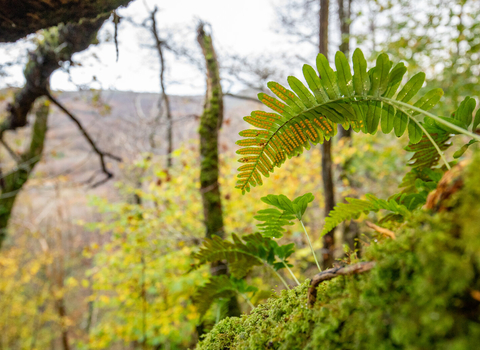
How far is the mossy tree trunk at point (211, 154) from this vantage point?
2.78m

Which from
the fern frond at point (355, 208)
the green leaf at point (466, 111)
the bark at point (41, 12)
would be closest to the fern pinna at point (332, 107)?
the green leaf at point (466, 111)

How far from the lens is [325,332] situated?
51 cm

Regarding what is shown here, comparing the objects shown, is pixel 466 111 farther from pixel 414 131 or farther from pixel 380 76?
pixel 380 76

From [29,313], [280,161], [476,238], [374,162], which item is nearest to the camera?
[476,238]

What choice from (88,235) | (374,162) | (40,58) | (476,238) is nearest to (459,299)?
(476,238)

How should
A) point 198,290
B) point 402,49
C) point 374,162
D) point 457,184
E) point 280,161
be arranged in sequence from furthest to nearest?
point 374,162 < point 402,49 < point 198,290 < point 280,161 < point 457,184

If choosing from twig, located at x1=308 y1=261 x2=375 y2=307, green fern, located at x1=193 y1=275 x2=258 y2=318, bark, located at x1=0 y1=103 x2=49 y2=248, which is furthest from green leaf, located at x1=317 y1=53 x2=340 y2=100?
bark, located at x1=0 y1=103 x2=49 y2=248

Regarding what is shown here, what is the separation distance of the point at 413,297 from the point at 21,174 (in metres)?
7.10

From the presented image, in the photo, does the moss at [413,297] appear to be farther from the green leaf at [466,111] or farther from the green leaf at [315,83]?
the green leaf at [466,111]

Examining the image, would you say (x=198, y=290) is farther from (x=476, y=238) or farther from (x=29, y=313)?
(x=29, y=313)

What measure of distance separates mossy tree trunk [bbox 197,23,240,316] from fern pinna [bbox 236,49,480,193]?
1844mm

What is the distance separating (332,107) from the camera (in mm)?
882

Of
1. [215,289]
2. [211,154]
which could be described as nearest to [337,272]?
[215,289]

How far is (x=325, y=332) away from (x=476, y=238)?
33 cm
